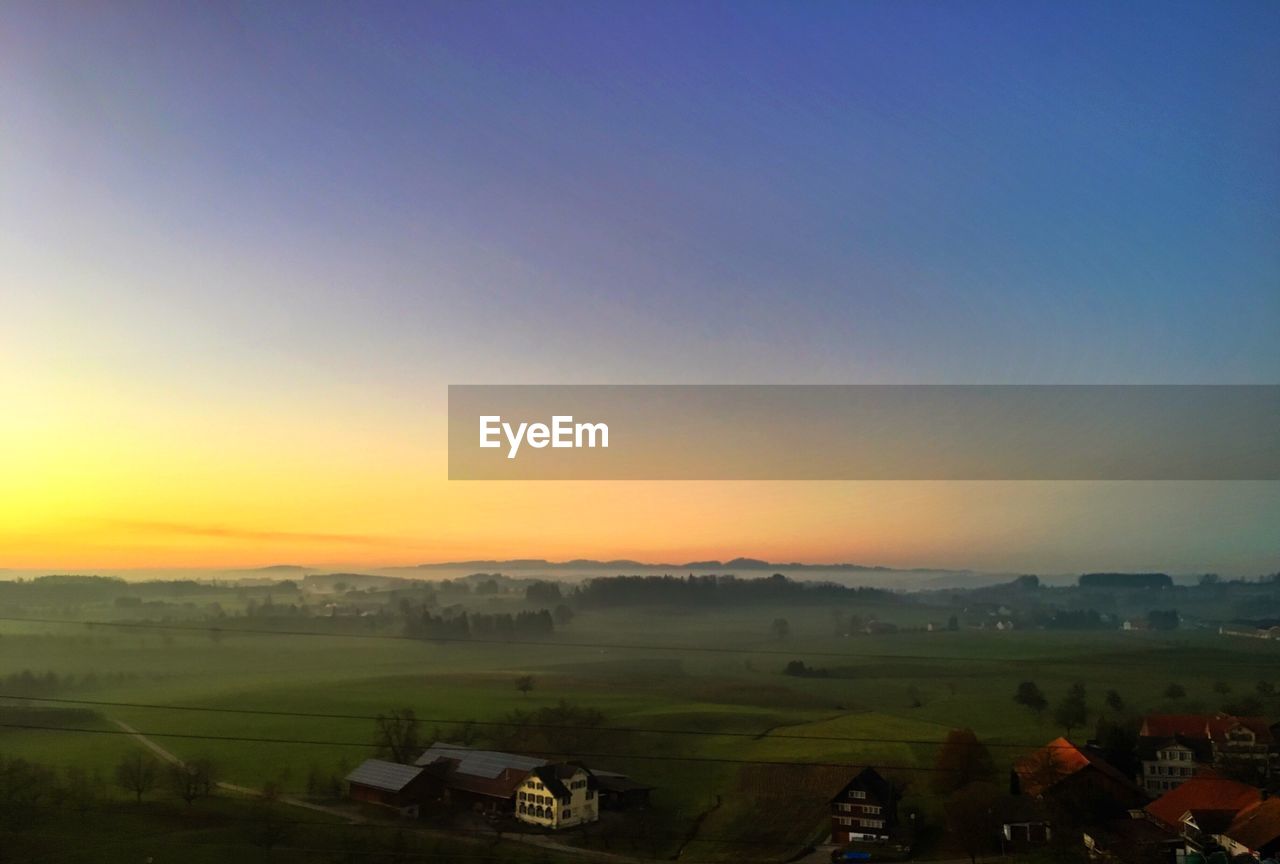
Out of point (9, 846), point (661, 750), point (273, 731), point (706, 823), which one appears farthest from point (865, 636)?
point (9, 846)

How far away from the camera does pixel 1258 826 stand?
10266 millimetres

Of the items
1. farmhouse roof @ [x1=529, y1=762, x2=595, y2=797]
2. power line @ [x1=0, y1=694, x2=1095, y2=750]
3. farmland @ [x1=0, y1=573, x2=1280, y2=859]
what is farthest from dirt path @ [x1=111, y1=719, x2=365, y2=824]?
farmhouse roof @ [x1=529, y1=762, x2=595, y2=797]

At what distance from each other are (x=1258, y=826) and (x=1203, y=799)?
0.78 metres

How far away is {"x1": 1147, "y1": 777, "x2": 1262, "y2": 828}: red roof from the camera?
10.8 meters

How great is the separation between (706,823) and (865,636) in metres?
6.88

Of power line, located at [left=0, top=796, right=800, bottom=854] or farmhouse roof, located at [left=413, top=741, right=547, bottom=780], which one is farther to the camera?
farmhouse roof, located at [left=413, top=741, right=547, bottom=780]

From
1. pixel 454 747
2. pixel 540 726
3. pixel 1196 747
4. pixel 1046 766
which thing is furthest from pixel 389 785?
pixel 1196 747

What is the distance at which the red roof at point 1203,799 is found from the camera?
1083 cm

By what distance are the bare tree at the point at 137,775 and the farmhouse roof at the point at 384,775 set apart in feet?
10.3

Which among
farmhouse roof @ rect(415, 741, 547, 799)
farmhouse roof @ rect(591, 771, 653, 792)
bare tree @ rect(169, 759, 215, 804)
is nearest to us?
farmhouse roof @ rect(415, 741, 547, 799)

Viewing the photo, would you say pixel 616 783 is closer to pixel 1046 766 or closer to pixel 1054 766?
pixel 1046 766

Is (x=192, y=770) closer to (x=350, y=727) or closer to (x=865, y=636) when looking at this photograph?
(x=350, y=727)

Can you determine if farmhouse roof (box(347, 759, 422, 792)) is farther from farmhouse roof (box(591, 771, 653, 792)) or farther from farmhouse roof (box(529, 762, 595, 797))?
farmhouse roof (box(591, 771, 653, 792))

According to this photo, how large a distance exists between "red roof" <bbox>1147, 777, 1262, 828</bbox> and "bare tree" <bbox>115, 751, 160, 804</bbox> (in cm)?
1479
